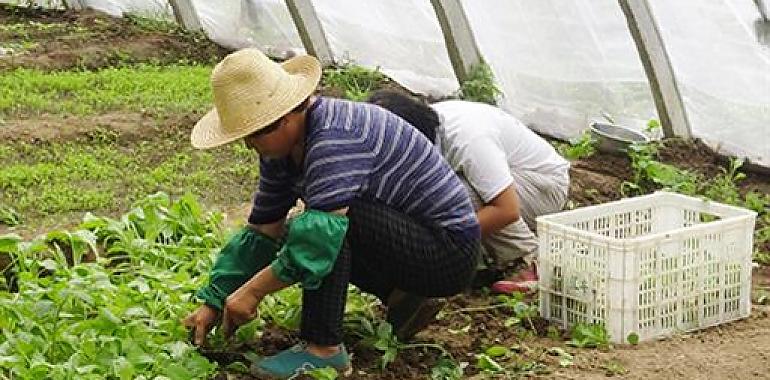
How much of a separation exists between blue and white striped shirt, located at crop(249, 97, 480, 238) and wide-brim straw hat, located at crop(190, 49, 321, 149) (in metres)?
0.08

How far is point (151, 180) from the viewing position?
6074 millimetres

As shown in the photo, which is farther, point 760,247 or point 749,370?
point 760,247

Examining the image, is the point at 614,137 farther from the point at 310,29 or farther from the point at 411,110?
the point at 310,29

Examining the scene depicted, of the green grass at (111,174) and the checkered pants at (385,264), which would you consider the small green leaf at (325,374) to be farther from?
the green grass at (111,174)

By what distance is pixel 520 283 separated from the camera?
14.7 feet

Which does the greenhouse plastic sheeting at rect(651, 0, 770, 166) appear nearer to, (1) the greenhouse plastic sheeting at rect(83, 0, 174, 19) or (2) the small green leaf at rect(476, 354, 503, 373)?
(2) the small green leaf at rect(476, 354, 503, 373)

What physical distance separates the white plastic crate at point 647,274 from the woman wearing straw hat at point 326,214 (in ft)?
1.34

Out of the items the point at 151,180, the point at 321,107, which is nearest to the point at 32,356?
the point at 321,107

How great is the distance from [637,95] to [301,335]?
332 centimetres

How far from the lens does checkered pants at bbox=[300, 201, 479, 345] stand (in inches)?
139

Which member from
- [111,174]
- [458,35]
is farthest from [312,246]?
[458,35]

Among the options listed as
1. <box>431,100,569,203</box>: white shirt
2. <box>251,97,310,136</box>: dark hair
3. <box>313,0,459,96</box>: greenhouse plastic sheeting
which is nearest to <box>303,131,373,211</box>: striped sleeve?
<box>251,97,310,136</box>: dark hair

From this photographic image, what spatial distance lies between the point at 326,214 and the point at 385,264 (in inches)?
15.4

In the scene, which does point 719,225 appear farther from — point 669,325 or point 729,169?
point 729,169
